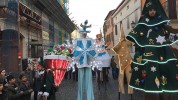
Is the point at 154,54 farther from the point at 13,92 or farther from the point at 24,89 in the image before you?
the point at 24,89

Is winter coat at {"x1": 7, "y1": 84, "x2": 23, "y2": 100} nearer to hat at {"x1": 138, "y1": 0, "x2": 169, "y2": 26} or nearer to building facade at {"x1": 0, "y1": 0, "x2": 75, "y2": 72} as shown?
hat at {"x1": 138, "y1": 0, "x2": 169, "y2": 26}

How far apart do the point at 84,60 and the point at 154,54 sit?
2836 millimetres

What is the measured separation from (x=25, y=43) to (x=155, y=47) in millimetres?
15812

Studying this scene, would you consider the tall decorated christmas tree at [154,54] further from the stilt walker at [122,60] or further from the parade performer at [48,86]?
the parade performer at [48,86]

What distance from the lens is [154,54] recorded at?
5.82m

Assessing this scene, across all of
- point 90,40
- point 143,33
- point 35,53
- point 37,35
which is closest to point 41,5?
point 37,35

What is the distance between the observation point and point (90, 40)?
840 centimetres

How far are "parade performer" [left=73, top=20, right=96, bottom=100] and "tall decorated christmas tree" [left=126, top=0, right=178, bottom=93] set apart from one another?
232 cm

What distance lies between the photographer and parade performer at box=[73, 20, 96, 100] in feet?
26.8

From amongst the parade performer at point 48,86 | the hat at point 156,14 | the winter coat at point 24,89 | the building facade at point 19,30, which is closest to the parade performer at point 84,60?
the parade performer at point 48,86

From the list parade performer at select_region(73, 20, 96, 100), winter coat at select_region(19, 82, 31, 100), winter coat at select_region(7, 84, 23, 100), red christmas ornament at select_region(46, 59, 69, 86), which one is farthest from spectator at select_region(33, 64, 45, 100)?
winter coat at select_region(7, 84, 23, 100)

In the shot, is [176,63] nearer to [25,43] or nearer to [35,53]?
[25,43]

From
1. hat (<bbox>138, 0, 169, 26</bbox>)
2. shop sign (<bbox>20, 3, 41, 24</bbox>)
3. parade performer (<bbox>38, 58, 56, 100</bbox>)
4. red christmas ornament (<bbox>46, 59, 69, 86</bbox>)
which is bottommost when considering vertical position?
parade performer (<bbox>38, 58, 56, 100</bbox>)

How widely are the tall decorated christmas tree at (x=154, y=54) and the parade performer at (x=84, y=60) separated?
2317mm
